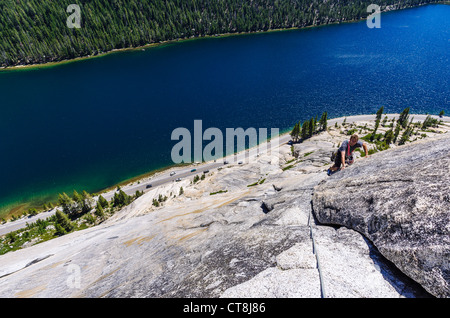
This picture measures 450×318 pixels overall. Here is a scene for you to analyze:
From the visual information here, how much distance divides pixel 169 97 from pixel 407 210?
121m

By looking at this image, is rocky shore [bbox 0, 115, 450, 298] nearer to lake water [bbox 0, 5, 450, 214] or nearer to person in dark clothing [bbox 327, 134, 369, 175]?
person in dark clothing [bbox 327, 134, 369, 175]

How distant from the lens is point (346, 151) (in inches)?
573

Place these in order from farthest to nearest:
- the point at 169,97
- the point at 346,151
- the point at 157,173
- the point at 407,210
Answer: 1. the point at 169,97
2. the point at 157,173
3. the point at 346,151
4. the point at 407,210

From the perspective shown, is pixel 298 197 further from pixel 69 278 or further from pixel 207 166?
pixel 207 166

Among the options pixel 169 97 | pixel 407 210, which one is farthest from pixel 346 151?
pixel 169 97

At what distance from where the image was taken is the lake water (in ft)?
261

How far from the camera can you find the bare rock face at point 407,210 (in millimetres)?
6070

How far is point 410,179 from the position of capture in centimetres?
847

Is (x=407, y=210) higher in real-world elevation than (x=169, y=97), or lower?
lower

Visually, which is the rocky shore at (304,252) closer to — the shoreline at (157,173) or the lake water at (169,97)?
the shoreline at (157,173)

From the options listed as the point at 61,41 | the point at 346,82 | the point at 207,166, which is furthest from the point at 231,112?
the point at 61,41

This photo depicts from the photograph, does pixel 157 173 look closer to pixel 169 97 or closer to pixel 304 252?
pixel 169 97

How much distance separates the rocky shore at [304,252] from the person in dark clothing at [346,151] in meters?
1.12

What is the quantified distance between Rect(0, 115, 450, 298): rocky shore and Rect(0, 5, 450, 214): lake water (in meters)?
64.9
